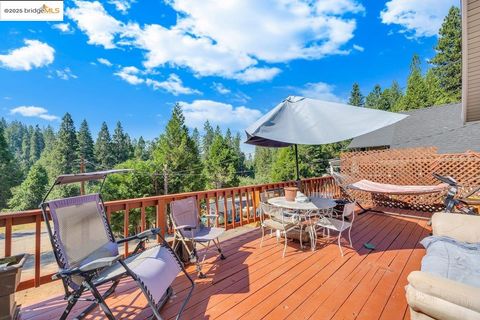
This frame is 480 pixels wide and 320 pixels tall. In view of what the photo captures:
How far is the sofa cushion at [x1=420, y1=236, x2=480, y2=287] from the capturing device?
1938mm

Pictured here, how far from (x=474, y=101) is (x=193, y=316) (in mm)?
6950

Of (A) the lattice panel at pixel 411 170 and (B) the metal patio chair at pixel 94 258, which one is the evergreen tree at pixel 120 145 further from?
(B) the metal patio chair at pixel 94 258

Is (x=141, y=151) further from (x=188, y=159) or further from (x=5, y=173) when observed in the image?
(x=188, y=159)

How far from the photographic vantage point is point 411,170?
6.77 meters

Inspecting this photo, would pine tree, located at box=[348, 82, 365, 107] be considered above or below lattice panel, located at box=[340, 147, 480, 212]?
above

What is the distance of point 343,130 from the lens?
2.88m

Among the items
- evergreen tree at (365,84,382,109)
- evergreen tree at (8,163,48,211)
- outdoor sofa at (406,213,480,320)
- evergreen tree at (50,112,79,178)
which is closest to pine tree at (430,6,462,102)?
evergreen tree at (365,84,382,109)

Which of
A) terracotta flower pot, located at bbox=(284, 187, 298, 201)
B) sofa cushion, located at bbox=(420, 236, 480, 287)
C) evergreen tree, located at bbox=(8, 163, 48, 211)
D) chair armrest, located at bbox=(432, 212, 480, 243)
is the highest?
terracotta flower pot, located at bbox=(284, 187, 298, 201)

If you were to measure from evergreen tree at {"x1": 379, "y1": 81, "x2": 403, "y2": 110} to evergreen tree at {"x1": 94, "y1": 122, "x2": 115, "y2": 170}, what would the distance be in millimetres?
51523

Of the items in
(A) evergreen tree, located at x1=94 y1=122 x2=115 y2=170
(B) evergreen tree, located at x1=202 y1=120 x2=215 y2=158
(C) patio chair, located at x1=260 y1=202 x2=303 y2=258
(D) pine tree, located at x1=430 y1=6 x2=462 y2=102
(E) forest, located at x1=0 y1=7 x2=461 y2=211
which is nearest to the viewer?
(C) patio chair, located at x1=260 y1=202 x2=303 y2=258

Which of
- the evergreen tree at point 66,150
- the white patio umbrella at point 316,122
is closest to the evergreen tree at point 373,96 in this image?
the white patio umbrella at point 316,122

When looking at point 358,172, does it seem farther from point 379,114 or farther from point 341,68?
point 341,68

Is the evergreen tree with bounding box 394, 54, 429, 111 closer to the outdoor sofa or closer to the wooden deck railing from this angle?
the wooden deck railing

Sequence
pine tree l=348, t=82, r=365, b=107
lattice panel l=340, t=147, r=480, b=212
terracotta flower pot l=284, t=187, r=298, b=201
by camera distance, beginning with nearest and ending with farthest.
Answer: terracotta flower pot l=284, t=187, r=298, b=201, lattice panel l=340, t=147, r=480, b=212, pine tree l=348, t=82, r=365, b=107
